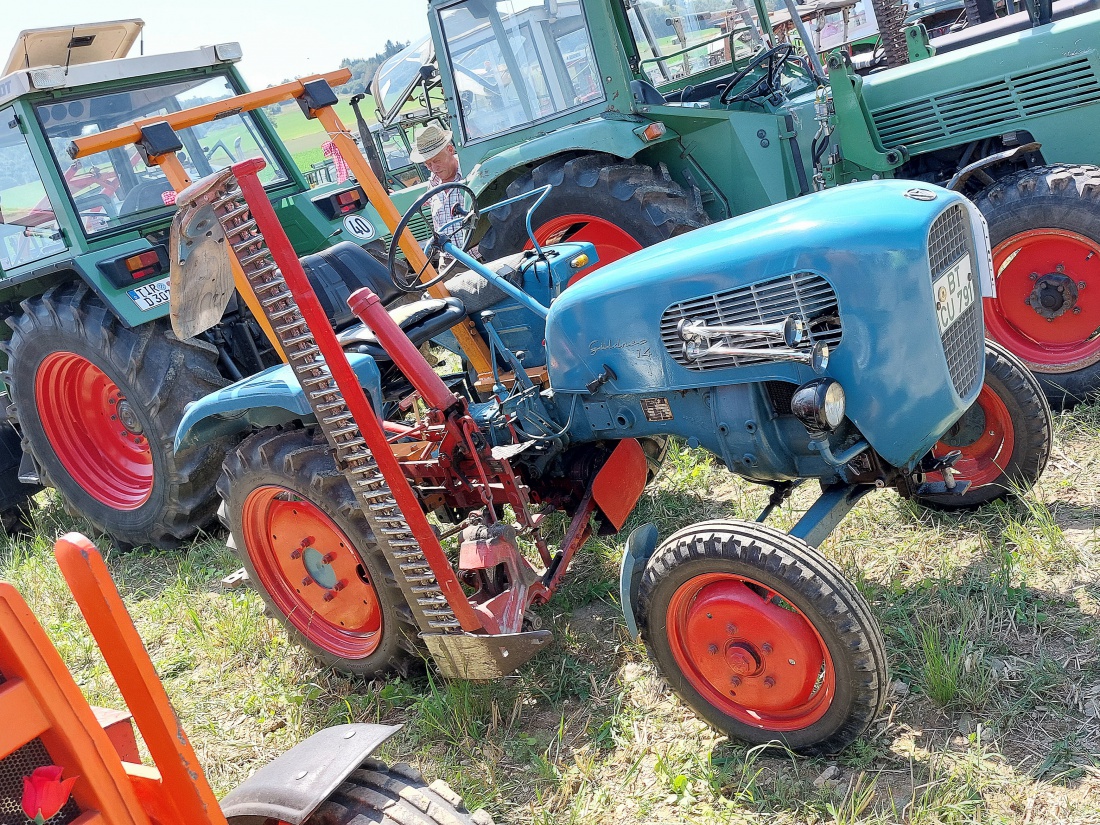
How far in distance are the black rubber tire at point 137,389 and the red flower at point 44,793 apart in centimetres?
277

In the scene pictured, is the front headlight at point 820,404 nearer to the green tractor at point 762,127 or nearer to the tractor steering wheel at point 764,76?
the green tractor at point 762,127

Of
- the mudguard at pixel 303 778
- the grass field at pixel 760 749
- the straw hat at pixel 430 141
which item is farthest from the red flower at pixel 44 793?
the straw hat at pixel 430 141

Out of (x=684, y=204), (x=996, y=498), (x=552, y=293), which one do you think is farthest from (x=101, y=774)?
(x=684, y=204)

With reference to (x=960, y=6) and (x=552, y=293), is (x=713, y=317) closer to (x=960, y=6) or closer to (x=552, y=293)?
(x=552, y=293)

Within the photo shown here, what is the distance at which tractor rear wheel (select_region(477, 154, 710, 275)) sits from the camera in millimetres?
4250

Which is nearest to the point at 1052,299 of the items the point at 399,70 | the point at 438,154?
the point at 438,154

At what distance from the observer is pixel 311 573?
3.03 m

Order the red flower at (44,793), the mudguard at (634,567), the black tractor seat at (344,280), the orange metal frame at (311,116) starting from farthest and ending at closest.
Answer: the black tractor seat at (344,280), the orange metal frame at (311,116), the mudguard at (634,567), the red flower at (44,793)

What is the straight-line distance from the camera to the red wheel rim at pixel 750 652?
2199 mm

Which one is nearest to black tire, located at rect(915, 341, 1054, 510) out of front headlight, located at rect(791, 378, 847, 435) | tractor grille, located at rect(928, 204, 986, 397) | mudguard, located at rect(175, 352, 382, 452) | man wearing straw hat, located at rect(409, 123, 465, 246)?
tractor grille, located at rect(928, 204, 986, 397)

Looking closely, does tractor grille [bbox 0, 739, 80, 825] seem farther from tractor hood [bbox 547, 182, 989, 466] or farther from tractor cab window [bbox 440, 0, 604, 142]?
tractor cab window [bbox 440, 0, 604, 142]

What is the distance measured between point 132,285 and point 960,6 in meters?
7.44

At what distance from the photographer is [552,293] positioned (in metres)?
3.16

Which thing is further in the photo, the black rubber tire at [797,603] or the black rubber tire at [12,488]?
the black rubber tire at [12,488]
